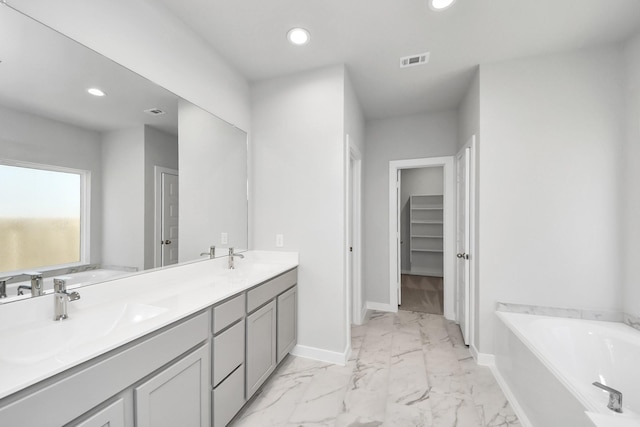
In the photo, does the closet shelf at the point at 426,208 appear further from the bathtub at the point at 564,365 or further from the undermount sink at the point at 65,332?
the undermount sink at the point at 65,332

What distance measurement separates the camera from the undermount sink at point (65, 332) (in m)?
0.95

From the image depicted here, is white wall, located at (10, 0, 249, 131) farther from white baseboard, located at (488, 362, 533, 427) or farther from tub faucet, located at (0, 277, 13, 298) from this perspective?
white baseboard, located at (488, 362, 533, 427)

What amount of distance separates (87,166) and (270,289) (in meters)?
1.35

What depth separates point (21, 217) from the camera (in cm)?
114

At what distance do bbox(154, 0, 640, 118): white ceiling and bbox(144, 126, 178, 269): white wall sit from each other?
0.89m

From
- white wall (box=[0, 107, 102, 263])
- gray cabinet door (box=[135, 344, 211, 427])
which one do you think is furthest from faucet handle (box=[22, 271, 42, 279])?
gray cabinet door (box=[135, 344, 211, 427])

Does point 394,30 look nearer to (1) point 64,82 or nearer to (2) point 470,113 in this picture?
(2) point 470,113

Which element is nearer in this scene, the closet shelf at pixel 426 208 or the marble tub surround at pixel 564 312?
the marble tub surround at pixel 564 312

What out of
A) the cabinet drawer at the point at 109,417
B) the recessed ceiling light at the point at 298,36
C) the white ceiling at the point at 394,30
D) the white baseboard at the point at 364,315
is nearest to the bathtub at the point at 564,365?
the white baseboard at the point at 364,315

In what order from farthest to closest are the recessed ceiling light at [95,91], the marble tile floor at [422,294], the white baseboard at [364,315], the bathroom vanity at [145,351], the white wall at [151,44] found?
1. the marble tile floor at [422,294]
2. the white baseboard at [364,315]
3. the recessed ceiling light at [95,91]
4. the white wall at [151,44]
5. the bathroom vanity at [145,351]

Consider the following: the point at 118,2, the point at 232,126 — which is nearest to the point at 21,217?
the point at 118,2

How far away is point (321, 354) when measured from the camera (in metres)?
2.38

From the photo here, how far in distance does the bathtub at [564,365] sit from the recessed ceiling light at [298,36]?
272cm

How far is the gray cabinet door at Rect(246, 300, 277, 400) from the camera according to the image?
1731 millimetres
